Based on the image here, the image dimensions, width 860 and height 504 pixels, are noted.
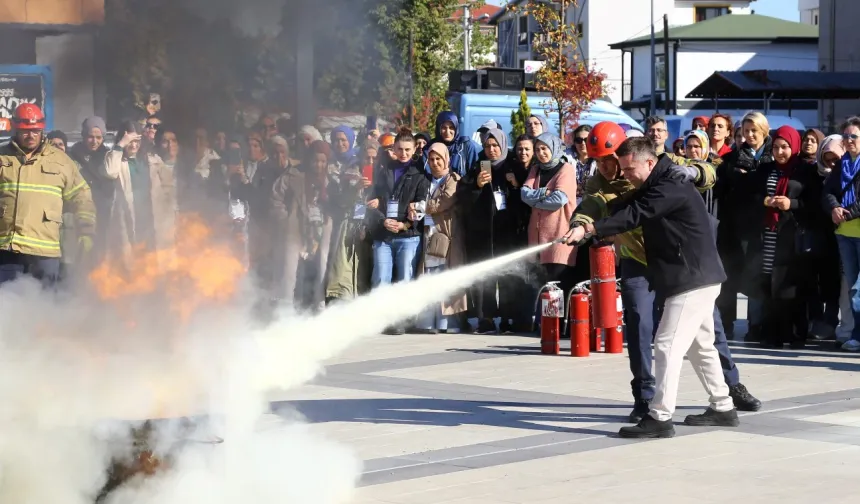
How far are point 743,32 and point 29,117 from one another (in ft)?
265

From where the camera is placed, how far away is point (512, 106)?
23.7 meters

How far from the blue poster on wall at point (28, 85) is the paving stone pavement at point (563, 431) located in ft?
9.91

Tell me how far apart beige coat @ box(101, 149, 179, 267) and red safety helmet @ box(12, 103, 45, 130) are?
0.32m

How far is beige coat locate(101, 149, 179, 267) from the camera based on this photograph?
5.30 m

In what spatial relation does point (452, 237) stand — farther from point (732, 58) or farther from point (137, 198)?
point (732, 58)

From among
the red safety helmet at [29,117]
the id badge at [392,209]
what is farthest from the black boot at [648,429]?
the id badge at [392,209]

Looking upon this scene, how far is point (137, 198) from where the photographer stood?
Result: 18.5 ft

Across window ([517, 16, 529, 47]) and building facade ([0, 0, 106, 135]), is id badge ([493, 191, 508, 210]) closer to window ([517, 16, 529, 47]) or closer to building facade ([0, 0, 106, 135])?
building facade ([0, 0, 106, 135])

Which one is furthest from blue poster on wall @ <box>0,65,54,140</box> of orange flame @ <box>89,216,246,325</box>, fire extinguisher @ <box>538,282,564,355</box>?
fire extinguisher @ <box>538,282,564,355</box>

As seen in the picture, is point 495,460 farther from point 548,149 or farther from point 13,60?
point 548,149

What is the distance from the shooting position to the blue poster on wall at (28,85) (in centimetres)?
450

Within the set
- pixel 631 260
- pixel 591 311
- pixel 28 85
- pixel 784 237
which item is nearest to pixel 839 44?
pixel 784 237

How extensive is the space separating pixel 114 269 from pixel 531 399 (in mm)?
4476

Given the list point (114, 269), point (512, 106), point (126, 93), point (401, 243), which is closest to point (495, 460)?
point (114, 269)
